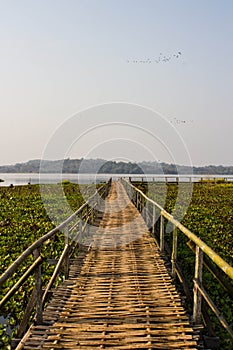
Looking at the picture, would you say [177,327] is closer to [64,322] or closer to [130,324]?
[130,324]

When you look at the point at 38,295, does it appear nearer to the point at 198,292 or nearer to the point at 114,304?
the point at 114,304

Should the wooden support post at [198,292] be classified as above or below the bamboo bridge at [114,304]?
above

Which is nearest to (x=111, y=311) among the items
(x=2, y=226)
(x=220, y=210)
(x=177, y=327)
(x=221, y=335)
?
(x=177, y=327)

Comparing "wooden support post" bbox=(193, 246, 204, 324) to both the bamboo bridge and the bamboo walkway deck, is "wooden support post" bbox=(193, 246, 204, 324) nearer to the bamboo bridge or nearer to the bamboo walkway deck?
the bamboo bridge

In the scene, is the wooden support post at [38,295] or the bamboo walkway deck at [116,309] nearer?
the bamboo walkway deck at [116,309]

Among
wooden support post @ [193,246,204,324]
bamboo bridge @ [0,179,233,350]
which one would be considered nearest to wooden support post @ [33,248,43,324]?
bamboo bridge @ [0,179,233,350]

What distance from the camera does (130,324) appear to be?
4832 millimetres

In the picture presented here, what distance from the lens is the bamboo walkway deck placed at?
4375 mm

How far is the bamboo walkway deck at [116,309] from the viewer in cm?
438

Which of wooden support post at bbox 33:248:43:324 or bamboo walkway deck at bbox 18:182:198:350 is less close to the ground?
wooden support post at bbox 33:248:43:324

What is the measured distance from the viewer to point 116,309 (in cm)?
531

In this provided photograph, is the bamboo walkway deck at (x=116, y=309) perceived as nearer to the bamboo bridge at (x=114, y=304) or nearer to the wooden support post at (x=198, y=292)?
the bamboo bridge at (x=114, y=304)

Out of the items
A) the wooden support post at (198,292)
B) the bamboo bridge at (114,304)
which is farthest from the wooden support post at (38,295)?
the wooden support post at (198,292)

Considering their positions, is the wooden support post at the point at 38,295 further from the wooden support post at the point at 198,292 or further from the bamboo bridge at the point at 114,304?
the wooden support post at the point at 198,292
